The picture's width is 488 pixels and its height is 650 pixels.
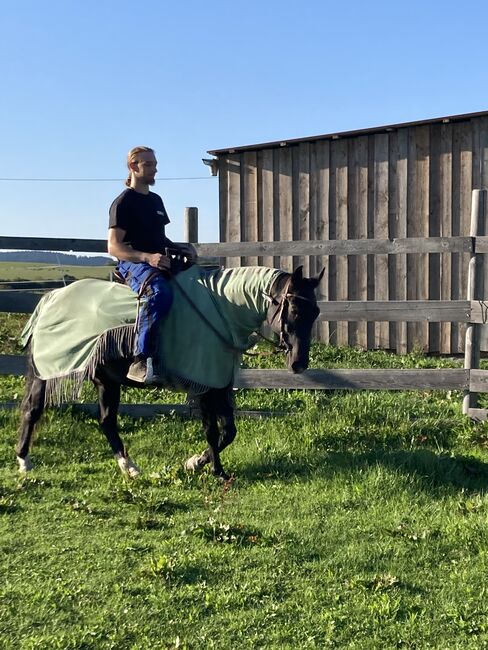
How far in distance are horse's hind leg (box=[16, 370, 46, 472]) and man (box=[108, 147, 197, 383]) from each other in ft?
3.09

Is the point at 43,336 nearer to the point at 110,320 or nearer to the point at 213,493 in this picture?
the point at 110,320

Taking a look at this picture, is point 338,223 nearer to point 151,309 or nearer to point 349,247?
point 349,247

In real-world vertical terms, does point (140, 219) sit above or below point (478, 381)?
above

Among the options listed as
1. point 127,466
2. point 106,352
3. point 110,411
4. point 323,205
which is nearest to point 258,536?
point 127,466

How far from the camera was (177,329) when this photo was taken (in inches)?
211

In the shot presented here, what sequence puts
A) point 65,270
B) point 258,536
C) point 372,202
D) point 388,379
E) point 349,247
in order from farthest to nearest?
point 372,202, point 65,270, point 349,247, point 388,379, point 258,536

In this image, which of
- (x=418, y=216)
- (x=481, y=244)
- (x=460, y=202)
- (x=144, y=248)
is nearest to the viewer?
(x=144, y=248)

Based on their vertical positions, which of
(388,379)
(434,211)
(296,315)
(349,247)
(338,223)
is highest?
(434,211)

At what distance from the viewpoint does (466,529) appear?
14.4 ft

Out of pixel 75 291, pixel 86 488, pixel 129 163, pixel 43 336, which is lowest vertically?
pixel 86 488

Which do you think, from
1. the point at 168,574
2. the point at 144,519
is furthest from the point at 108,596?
the point at 144,519

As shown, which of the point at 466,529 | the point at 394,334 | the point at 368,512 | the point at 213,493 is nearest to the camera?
the point at 466,529

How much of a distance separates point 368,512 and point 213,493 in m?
1.12

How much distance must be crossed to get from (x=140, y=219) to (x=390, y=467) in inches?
109
